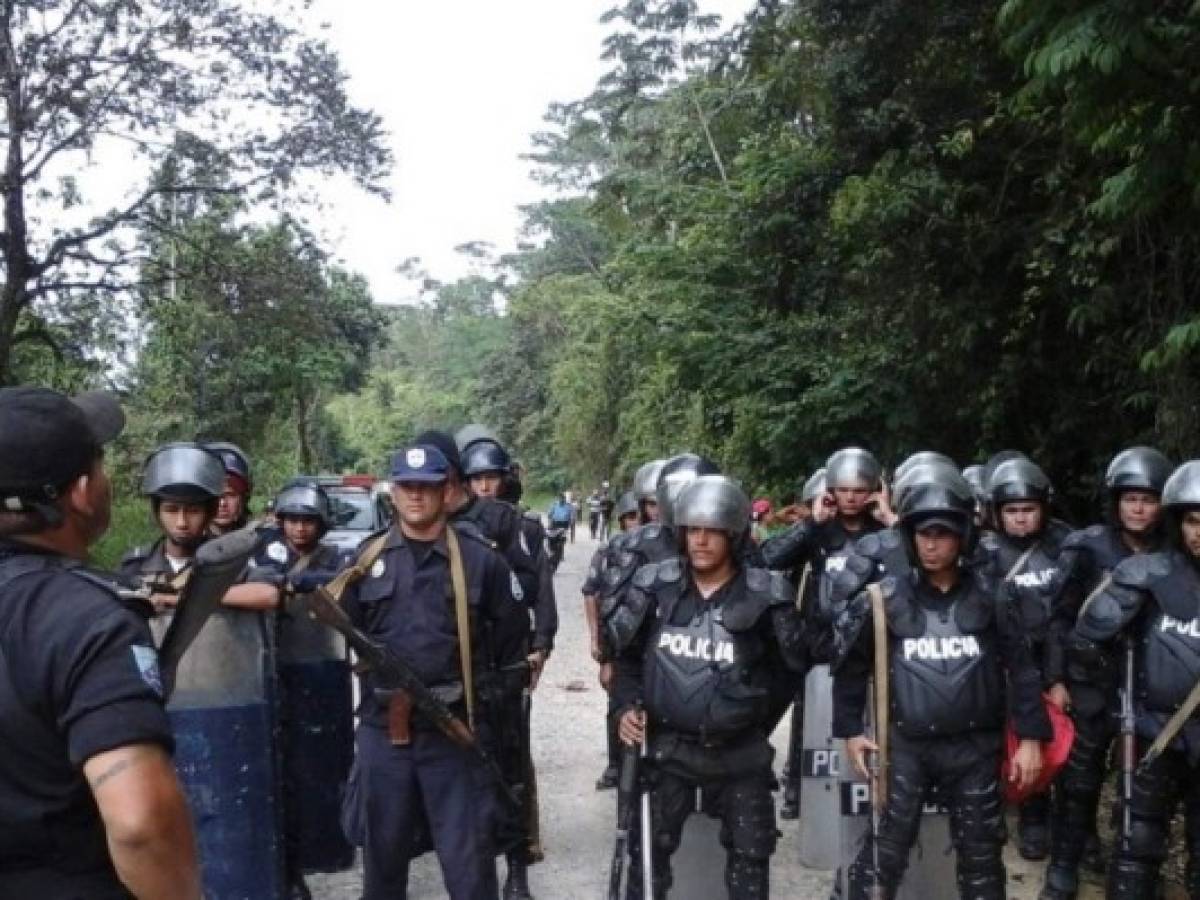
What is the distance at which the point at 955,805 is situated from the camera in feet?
15.1

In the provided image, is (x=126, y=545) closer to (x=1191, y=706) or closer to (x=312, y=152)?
(x=312, y=152)

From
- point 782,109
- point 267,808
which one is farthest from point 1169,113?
point 782,109

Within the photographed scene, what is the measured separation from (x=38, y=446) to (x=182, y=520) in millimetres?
2746

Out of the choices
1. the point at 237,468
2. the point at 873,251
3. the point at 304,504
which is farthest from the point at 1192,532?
the point at 873,251

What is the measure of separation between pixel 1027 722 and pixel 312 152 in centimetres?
1292

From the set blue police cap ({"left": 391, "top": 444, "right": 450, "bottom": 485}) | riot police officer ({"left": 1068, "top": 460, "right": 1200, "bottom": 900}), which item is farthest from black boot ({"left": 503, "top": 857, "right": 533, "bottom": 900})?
riot police officer ({"left": 1068, "top": 460, "right": 1200, "bottom": 900})

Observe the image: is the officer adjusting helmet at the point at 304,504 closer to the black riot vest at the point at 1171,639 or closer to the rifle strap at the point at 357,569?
the rifle strap at the point at 357,569

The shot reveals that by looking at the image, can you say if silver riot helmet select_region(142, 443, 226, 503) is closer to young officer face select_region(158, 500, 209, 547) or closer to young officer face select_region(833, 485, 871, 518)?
young officer face select_region(158, 500, 209, 547)

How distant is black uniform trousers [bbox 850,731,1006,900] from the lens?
4508mm

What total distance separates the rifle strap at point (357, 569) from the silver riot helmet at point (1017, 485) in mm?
3433

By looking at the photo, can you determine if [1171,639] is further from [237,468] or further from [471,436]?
[237,468]

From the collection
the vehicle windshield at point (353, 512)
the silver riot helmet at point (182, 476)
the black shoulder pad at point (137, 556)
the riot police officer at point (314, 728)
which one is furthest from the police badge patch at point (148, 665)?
the vehicle windshield at point (353, 512)

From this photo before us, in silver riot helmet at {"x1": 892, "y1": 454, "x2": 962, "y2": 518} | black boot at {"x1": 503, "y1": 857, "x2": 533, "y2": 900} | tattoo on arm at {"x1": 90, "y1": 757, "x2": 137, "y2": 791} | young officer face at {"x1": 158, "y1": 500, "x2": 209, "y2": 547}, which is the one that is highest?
silver riot helmet at {"x1": 892, "y1": 454, "x2": 962, "y2": 518}

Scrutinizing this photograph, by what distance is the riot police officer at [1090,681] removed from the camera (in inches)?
229
